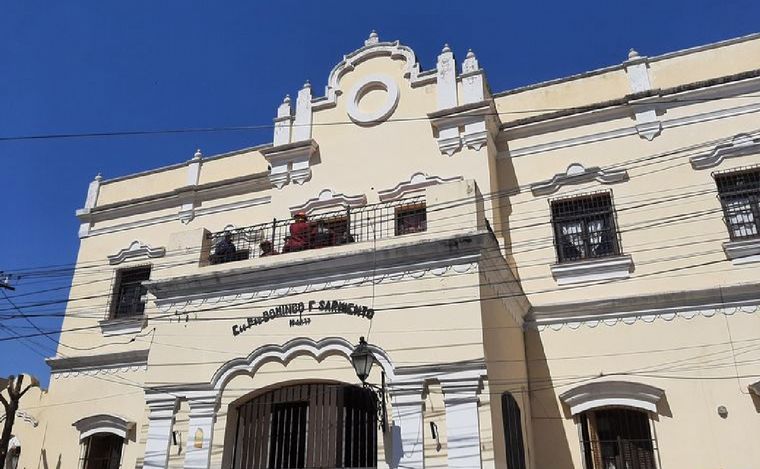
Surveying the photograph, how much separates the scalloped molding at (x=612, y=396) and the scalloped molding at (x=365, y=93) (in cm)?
639

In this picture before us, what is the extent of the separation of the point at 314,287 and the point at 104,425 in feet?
21.7

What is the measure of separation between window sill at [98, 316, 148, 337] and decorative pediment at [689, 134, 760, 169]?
37.6 feet

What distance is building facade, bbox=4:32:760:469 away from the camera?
27.1 feet

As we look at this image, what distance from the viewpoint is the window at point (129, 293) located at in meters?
13.9

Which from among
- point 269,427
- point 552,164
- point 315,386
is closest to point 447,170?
point 552,164

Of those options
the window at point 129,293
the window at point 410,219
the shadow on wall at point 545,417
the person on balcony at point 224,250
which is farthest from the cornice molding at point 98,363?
the shadow on wall at point 545,417

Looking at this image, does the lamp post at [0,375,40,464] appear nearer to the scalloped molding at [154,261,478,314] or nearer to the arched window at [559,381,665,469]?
the scalloped molding at [154,261,478,314]

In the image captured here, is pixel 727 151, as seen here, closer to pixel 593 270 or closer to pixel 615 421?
pixel 593 270

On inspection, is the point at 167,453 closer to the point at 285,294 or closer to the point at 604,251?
the point at 285,294

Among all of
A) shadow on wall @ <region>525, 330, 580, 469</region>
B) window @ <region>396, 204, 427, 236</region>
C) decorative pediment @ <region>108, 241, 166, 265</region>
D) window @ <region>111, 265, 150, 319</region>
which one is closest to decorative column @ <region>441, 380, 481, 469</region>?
shadow on wall @ <region>525, 330, 580, 469</region>

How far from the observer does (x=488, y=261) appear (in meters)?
8.56

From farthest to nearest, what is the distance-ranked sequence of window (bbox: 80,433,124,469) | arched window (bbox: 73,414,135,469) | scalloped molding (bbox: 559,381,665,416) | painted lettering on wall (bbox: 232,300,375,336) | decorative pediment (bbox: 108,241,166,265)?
decorative pediment (bbox: 108,241,166,265) → window (bbox: 80,433,124,469) → arched window (bbox: 73,414,135,469) → scalloped molding (bbox: 559,381,665,416) → painted lettering on wall (bbox: 232,300,375,336)

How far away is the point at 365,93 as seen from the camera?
12867 mm

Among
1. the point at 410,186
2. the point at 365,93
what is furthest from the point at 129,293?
the point at 410,186
